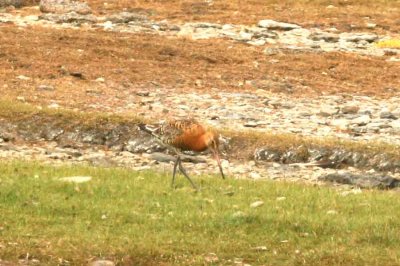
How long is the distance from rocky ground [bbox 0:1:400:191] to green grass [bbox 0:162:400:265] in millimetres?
4298

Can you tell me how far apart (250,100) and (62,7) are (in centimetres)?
1628

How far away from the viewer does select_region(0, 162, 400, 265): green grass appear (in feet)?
44.4

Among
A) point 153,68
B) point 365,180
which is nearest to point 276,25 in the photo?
point 153,68

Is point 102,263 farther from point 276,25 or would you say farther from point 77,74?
point 276,25

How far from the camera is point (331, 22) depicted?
4509cm

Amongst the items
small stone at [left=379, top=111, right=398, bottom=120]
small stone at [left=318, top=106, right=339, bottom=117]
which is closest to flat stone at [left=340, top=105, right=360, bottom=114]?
small stone at [left=318, top=106, right=339, bottom=117]

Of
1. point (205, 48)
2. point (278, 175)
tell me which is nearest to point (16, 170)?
point (278, 175)

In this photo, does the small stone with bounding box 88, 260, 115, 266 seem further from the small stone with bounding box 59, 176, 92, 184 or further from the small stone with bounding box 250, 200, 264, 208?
the small stone with bounding box 59, 176, 92, 184

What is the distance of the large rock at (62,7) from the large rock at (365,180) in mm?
24454

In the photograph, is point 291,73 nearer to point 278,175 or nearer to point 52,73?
point 52,73

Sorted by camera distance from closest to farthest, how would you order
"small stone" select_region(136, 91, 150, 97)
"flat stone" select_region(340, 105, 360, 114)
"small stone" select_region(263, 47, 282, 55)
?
"flat stone" select_region(340, 105, 360, 114) → "small stone" select_region(136, 91, 150, 97) → "small stone" select_region(263, 47, 282, 55)

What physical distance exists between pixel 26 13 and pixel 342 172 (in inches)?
969

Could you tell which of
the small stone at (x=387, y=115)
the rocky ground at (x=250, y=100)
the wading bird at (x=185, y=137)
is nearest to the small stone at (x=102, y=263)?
the wading bird at (x=185, y=137)

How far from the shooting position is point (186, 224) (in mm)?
14703
